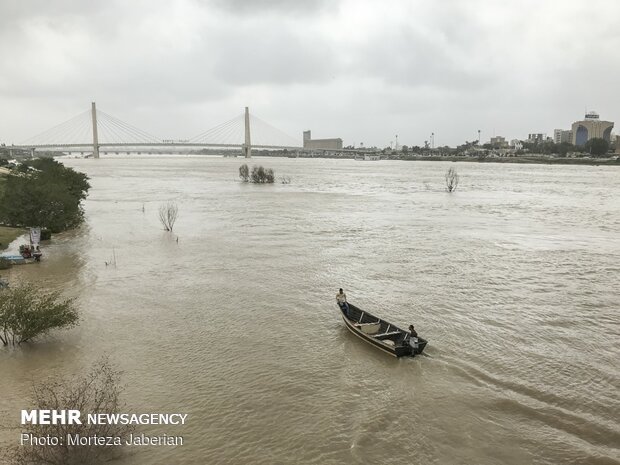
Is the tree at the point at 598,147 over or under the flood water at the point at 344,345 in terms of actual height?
over

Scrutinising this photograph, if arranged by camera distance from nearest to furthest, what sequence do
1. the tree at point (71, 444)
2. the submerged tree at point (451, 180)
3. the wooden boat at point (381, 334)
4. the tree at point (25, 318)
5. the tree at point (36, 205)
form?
the tree at point (71, 444)
the wooden boat at point (381, 334)
the tree at point (25, 318)
the tree at point (36, 205)
the submerged tree at point (451, 180)

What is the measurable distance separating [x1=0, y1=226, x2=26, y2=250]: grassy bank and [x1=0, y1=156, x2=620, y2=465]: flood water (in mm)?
3191

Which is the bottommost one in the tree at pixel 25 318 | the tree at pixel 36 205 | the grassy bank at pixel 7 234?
the tree at pixel 25 318

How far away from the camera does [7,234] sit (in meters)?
38.6

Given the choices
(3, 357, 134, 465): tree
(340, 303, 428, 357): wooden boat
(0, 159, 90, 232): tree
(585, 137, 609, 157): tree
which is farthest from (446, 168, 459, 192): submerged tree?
(585, 137, 609, 157): tree

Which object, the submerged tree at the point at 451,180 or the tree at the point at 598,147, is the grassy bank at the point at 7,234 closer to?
the submerged tree at the point at 451,180

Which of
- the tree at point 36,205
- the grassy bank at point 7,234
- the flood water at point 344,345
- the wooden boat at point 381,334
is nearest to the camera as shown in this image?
the flood water at point 344,345

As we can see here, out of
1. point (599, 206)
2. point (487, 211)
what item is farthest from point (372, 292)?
point (599, 206)

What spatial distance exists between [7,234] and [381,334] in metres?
35.4

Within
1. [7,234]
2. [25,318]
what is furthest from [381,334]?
[7,234]

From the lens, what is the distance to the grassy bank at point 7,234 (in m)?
35.1

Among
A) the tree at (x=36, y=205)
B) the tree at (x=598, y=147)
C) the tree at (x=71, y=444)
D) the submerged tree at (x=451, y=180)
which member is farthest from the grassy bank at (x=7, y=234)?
the tree at (x=598, y=147)

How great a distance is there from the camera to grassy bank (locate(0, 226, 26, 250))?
3514 centimetres

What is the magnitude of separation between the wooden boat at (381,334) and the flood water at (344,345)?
0.47 m
